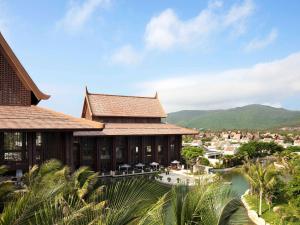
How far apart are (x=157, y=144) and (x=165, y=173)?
3451 mm

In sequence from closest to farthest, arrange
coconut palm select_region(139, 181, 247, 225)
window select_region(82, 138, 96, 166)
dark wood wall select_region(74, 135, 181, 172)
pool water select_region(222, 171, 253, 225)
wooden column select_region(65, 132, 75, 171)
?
coconut palm select_region(139, 181, 247, 225), pool water select_region(222, 171, 253, 225), wooden column select_region(65, 132, 75, 171), window select_region(82, 138, 96, 166), dark wood wall select_region(74, 135, 181, 172)

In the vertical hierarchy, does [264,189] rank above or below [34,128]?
below

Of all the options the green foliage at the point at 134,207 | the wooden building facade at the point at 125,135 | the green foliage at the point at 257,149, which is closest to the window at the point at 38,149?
the wooden building facade at the point at 125,135

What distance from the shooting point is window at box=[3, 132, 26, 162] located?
15863mm

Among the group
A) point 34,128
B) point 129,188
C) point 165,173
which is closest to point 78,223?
point 129,188

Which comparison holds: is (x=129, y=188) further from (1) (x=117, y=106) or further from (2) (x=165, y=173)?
(1) (x=117, y=106)

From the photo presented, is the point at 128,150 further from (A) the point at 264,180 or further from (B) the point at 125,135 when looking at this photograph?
(A) the point at 264,180

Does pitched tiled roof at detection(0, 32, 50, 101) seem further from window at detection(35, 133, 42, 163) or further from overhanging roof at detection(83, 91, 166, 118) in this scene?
overhanging roof at detection(83, 91, 166, 118)

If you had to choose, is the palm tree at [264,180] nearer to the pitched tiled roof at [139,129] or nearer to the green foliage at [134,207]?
the pitched tiled roof at [139,129]

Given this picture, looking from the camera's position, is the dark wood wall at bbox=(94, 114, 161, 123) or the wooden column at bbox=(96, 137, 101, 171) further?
the dark wood wall at bbox=(94, 114, 161, 123)

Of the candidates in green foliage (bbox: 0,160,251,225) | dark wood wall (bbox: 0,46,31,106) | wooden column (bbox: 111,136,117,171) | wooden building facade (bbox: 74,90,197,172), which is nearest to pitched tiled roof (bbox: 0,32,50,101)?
dark wood wall (bbox: 0,46,31,106)

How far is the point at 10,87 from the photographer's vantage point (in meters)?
15.4

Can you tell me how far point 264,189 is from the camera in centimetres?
1731

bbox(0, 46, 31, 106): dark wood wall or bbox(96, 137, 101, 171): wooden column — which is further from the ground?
bbox(0, 46, 31, 106): dark wood wall
